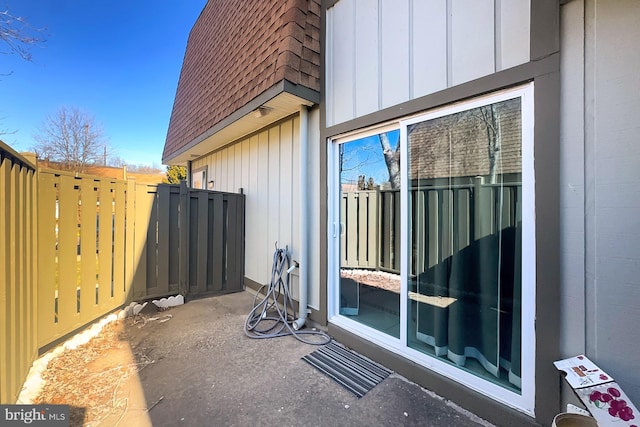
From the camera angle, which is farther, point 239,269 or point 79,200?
point 239,269

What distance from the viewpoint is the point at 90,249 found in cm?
290

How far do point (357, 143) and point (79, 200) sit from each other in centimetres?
302

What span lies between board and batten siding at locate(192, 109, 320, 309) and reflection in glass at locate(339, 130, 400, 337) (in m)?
0.40

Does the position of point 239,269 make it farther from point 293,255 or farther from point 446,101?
point 446,101

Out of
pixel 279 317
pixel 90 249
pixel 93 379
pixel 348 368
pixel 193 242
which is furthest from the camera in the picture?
pixel 193 242

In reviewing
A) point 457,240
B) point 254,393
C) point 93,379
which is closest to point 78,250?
point 93,379

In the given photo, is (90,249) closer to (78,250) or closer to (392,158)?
(78,250)

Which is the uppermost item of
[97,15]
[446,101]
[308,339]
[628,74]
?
[97,15]

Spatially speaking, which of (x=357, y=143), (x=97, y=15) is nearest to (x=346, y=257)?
(x=357, y=143)

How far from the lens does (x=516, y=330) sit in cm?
168

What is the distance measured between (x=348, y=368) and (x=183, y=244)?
9.76ft

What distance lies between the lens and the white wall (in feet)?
4.21

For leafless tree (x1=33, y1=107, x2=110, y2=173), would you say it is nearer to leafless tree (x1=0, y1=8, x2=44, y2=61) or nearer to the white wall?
leafless tree (x1=0, y1=8, x2=44, y2=61)

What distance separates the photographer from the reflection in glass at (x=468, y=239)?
1.71m
